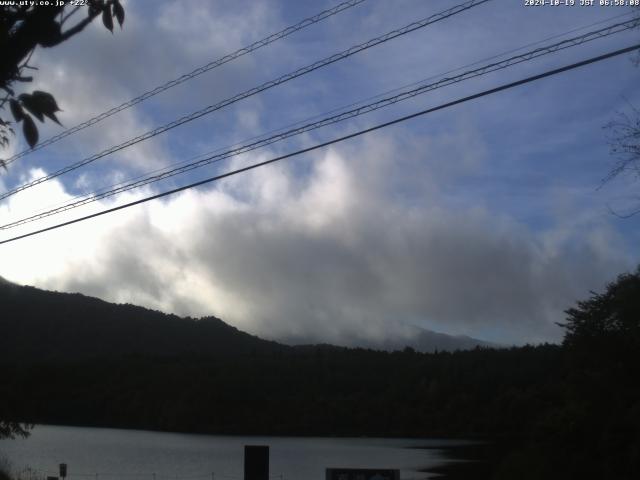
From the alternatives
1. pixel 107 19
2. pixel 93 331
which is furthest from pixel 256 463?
pixel 93 331

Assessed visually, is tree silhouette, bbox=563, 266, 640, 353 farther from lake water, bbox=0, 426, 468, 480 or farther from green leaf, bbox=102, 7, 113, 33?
green leaf, bbox=102, 7, 113, 33

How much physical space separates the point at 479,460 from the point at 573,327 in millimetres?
27601

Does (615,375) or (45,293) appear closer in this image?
(615,375)

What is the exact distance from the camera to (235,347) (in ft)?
547

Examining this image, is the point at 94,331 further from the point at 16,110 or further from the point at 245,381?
the point at 16,110

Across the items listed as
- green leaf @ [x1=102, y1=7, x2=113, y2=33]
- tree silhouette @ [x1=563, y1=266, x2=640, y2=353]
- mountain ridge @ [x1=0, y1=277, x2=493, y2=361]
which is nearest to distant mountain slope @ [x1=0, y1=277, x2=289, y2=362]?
mountain ridge @ [x1=0, y1=277, x2=493, y2=361]

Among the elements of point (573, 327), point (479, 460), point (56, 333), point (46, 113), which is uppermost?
point (56, 333)

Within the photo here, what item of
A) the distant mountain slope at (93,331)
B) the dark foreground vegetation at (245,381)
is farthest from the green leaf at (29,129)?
the distant mountain slope at (93,331)

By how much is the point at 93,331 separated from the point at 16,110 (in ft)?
442

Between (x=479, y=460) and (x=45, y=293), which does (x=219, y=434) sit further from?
(x=479, y=460)

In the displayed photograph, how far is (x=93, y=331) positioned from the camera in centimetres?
13262

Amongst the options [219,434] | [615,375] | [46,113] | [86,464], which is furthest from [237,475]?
[219,434]

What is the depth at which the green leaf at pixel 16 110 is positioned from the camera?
Result: 3.96 m

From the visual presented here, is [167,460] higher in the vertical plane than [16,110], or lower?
lower
